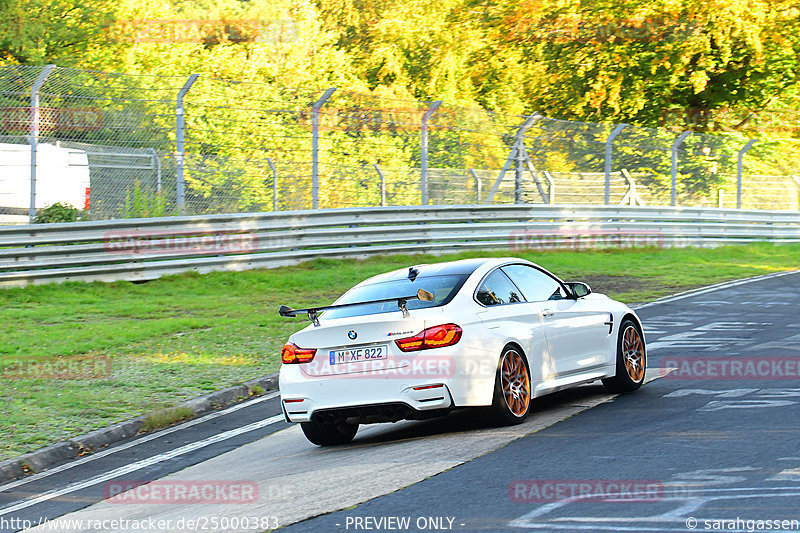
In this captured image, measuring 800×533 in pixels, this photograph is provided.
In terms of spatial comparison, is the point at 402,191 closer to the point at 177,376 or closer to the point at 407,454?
the point at 177,376

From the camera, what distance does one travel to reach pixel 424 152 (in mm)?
21734

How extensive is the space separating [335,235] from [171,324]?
7109mm

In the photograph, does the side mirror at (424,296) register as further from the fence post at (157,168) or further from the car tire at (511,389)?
the fence post at (157,168)

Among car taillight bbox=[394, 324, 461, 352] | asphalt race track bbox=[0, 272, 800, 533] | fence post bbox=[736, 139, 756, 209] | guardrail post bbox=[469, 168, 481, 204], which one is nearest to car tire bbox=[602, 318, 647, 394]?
asphalt race track bbox=[0, 272, 800, 533]

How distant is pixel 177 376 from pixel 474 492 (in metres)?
5.29

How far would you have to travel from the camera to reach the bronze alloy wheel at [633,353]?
9500 millimetres

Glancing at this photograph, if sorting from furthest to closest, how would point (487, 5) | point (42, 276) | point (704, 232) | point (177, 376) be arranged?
point (487, 5)
point (704, 232)
point (42, 276)
point (177, 376)

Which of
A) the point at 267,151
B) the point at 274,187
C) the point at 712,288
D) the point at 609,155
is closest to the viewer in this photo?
the point at 712,288

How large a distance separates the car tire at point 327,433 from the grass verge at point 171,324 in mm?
1656

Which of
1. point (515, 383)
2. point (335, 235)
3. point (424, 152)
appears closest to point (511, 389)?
point (515, 383)

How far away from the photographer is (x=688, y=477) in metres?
6.24

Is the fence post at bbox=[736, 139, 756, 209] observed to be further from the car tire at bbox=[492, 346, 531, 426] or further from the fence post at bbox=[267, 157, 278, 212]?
the car tire at bbox=[492, 346, 531, 426]

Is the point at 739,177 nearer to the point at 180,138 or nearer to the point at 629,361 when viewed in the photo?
the point at 180,138

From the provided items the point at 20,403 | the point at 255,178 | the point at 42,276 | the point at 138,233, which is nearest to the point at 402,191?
the point at 255,178
